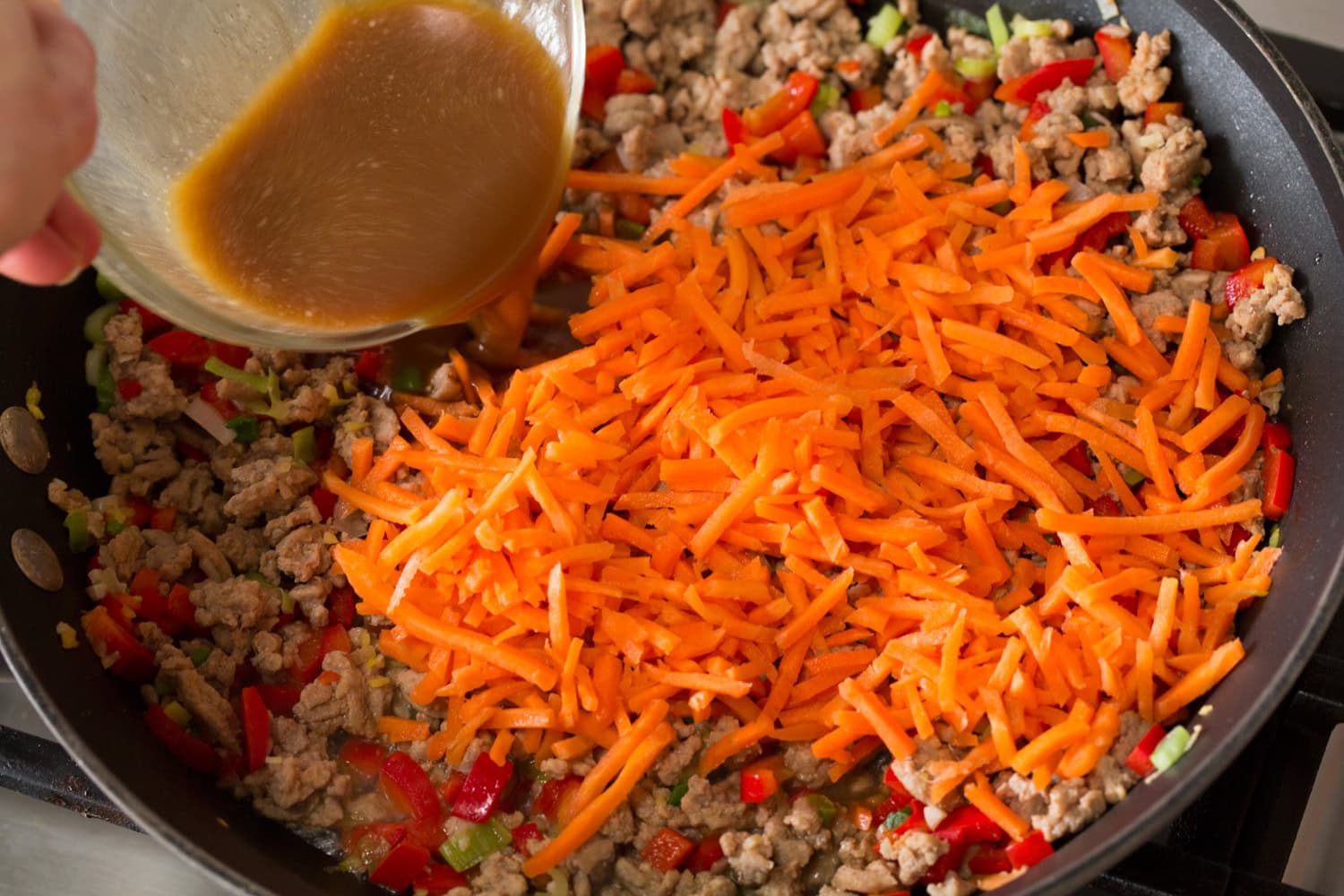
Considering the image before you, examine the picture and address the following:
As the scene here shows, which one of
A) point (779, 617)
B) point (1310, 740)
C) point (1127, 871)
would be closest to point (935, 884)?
point (1127, 871)

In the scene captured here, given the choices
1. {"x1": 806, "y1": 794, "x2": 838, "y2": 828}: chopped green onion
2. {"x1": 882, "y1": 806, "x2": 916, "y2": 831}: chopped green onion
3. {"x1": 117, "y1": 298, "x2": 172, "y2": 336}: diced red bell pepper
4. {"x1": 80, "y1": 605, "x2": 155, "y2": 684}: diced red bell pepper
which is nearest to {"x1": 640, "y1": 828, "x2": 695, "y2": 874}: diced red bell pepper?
{"x1": 806, "y1": 794, "x2": 838, "y2": 828}: chopped green onion

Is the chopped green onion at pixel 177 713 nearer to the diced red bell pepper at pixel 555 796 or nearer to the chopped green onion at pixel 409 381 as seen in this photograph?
the diced red bell pepper at pixel 555 796

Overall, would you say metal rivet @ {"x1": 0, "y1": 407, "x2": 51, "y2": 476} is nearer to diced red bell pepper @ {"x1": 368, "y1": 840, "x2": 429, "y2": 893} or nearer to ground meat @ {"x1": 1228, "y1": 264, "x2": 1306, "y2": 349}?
diced red bell pepper @ {"x1": 368, "y1": 840, "x2": 429, "y2": 893}

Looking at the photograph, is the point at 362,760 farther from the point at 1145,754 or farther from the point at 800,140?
the point at 800,140

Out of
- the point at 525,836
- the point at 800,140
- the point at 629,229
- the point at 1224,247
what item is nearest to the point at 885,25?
the point at 800,140

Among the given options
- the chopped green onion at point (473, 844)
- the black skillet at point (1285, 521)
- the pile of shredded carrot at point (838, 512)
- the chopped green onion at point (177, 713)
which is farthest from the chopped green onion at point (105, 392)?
the chopped green onion at point (473, 844)

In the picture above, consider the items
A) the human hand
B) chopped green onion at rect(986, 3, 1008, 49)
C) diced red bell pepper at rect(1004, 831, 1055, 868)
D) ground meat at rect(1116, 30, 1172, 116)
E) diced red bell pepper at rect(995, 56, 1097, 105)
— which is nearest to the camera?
the human hand
